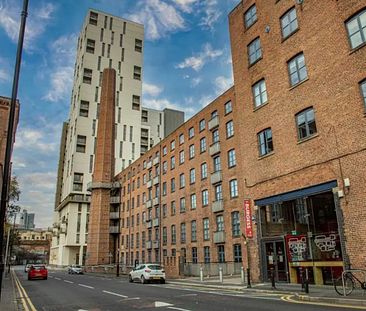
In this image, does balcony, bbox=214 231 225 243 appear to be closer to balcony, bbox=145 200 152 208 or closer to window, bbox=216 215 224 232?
window, bbox=216 215 224 232

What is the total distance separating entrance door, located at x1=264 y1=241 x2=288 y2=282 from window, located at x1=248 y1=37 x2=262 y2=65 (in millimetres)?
12000

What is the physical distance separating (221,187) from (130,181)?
29.0m

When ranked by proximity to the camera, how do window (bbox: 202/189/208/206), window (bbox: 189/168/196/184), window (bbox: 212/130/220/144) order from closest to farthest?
window (bbox: 212/130/220/144)
window (bbox: 202/189/208/206)
window (bbox: 189/168/196/184)

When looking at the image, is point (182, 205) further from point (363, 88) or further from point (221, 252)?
point (363, 88)

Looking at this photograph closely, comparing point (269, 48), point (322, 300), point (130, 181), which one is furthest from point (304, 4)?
point (130, 181)

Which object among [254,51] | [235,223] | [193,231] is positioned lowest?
[193,231]

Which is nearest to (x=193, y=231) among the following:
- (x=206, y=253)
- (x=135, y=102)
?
(x=206, y=253)

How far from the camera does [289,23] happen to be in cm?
2066

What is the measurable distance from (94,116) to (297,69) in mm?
63253

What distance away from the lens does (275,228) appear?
1972 cm

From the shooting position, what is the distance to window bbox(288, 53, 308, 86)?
755 inches

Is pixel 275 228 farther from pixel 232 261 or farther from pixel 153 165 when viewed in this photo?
pixel 153 165

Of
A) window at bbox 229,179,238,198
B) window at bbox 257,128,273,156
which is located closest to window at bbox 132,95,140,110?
window at bbox 229,179,238,198

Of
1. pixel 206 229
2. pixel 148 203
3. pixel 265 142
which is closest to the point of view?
pixel 265 142
